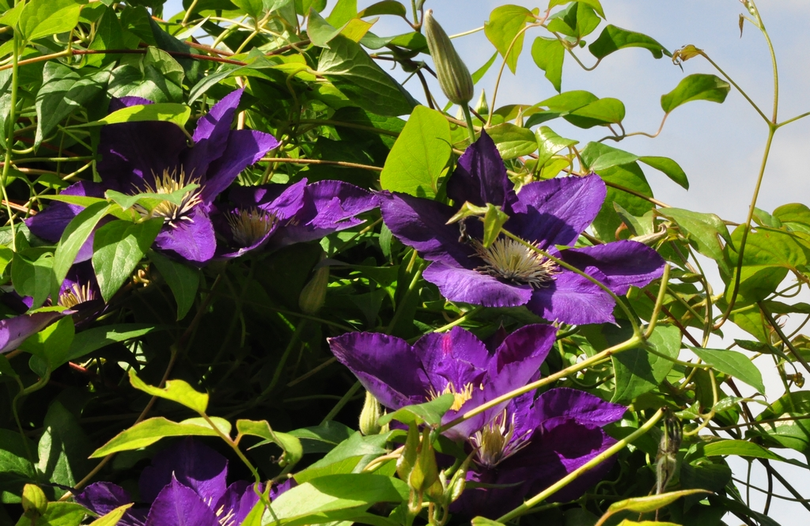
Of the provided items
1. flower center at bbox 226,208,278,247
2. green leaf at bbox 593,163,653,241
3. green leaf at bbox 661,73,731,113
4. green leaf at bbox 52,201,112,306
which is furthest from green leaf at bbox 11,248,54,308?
green leaf at bbox 661,73,731,113

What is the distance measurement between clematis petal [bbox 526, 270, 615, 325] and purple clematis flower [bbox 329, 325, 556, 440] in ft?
0.14

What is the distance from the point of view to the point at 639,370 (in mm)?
489

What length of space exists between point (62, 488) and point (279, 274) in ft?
0.62

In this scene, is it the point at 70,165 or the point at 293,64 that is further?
the point at 70,165

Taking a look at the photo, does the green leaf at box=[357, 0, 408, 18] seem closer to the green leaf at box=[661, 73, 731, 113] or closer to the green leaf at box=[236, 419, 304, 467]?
the green leaf at box=[661, 73, 731, 113]

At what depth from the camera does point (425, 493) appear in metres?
0.36

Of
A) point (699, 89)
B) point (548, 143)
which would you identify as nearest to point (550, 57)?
point (699, 89)

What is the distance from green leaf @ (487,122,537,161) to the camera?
2.02ft

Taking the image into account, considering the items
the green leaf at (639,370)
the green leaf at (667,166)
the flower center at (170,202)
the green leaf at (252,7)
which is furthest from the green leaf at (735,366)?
the green leaf at (252,7)

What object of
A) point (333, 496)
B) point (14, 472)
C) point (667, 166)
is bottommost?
point (14, 472)

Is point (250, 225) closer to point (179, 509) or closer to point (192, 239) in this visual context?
point (192, 239)

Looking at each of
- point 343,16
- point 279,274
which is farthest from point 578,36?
point 279,274

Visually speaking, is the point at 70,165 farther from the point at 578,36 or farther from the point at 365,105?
the point at 578,36

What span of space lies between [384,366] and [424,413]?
0.12 metres
